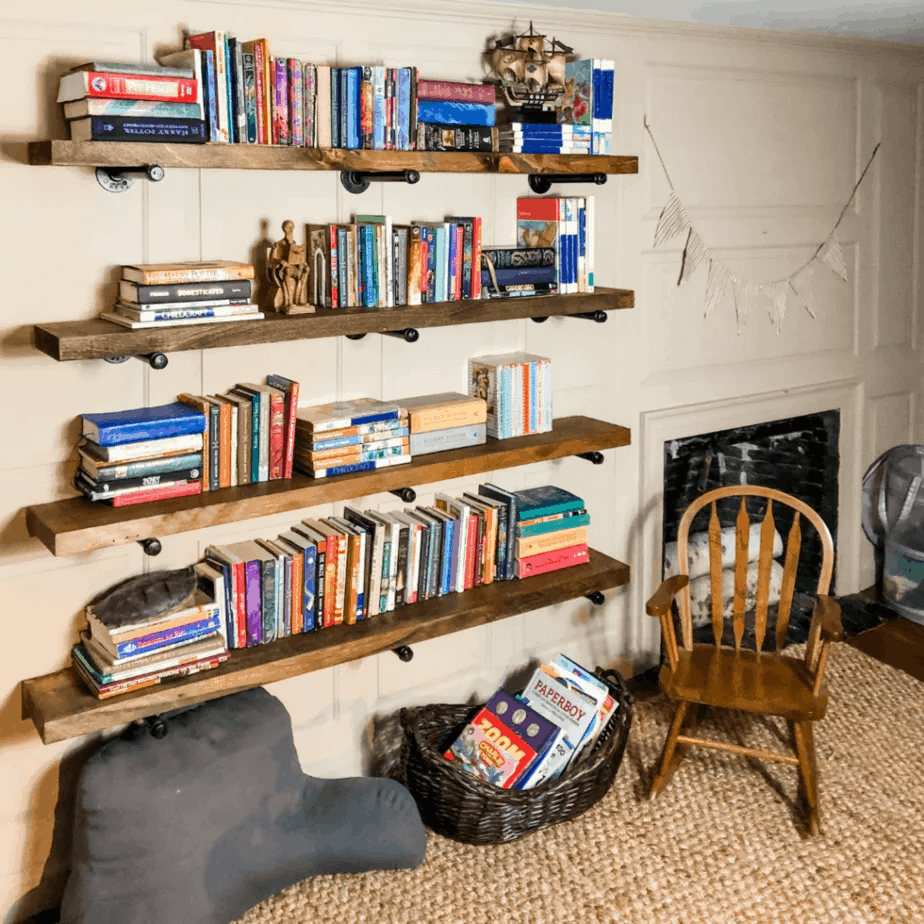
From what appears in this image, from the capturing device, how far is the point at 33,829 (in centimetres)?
243

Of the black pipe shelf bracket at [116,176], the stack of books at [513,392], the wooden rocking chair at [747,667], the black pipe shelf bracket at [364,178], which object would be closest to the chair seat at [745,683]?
the wooden rocking chair at [747,667]

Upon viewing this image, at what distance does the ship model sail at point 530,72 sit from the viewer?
259 centimetres

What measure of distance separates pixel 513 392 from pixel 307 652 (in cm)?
86

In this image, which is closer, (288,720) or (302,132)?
(302,132)

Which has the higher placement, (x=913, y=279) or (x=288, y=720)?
(x=913, y=279)

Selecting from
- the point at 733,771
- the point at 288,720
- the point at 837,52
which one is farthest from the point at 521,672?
the point at 837,52

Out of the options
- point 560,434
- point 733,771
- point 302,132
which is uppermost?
point 302,132

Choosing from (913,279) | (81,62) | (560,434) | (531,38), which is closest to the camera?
(81,62)

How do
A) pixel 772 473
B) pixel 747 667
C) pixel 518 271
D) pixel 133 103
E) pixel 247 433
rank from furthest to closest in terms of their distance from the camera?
pixel 772 473 → pixel 747 667 → pixel 518 271 → pixel 247 433 → pixel 133 103

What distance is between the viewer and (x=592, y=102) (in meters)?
2.68

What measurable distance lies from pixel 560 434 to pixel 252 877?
1.33m

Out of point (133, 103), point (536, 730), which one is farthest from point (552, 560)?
point (133, 103)

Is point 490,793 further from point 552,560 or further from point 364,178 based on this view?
point 364,178

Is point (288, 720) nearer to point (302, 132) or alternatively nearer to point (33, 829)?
point (33, 829)
